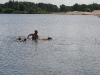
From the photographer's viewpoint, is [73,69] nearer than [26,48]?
Yes

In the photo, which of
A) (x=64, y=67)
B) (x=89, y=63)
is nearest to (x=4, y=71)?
(x=64, y=67)

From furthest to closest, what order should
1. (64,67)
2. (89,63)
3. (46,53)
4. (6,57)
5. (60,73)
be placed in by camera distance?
(46,53) < (6,57) < (89,63) < (64,67) < (60,73)

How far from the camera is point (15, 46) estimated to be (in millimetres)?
39500

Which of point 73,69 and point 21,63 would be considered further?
point 21,63

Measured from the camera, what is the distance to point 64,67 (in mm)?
26828

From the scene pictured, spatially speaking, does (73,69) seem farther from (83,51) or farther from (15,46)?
(15,46)

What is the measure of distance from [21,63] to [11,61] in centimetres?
→ 121

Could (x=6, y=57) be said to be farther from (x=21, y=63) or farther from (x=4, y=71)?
(x=4, y=71)

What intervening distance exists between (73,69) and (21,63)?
501 cm

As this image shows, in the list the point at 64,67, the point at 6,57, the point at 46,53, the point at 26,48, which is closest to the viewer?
the point at 64,67

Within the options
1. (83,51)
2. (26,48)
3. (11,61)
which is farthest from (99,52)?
(11,61)

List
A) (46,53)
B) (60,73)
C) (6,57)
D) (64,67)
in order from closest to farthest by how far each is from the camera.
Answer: (60,73)
(64,67)
(6,57)
(46,53)

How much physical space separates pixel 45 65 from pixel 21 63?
231 cm

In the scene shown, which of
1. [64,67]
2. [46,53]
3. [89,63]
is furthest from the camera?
[46,53]
